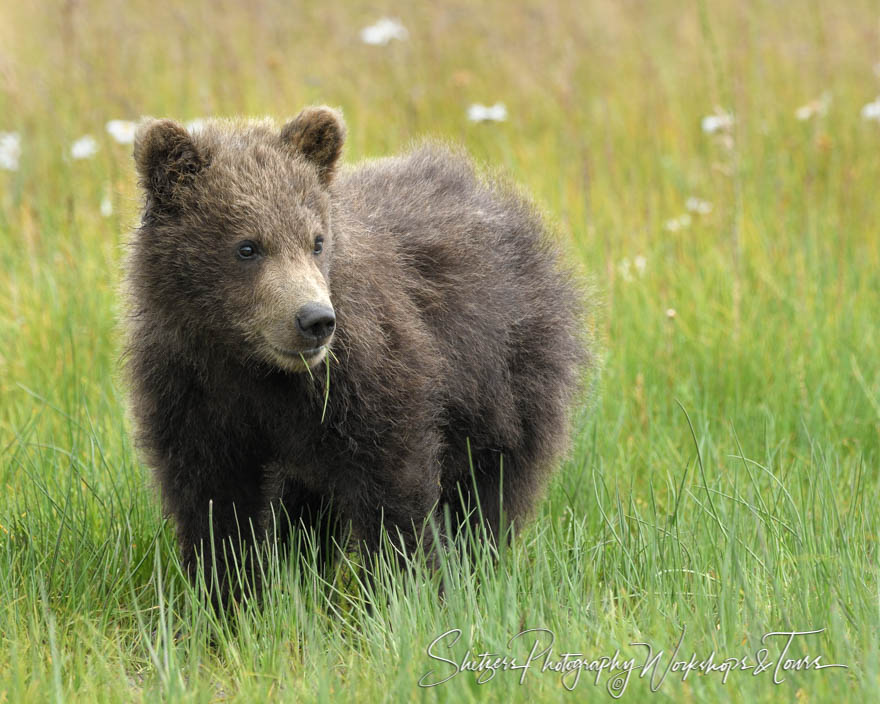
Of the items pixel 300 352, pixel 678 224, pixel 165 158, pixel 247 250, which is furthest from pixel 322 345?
pixel 678 224

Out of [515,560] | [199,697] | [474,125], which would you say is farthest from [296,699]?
[474,125]

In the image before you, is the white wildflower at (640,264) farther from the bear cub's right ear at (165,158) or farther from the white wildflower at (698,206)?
the bear cub's right ear at (165,158)

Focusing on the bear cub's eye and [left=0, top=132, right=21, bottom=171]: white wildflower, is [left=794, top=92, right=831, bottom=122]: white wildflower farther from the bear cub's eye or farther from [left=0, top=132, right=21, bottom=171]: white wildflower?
[left=0, top=132, right=21, bottom=171]: white wildflower

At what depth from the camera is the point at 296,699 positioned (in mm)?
3221

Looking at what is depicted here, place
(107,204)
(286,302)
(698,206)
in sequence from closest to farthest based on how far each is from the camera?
(286,302), (107,204), (698,206)

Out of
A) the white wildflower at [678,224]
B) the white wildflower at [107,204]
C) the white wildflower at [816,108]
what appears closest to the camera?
the white wildflower at [107,204]

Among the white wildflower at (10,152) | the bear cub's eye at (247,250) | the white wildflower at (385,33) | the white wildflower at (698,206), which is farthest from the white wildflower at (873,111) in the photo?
the white wildflower at (10,152)

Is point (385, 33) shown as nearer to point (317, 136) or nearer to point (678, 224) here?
point (678, 224)

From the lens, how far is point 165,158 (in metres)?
3.77

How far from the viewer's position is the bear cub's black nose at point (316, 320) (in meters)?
3.43

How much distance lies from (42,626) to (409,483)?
4.45 feet

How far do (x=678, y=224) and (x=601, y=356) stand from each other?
207cm

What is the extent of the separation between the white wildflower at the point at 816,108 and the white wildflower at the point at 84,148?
484cm

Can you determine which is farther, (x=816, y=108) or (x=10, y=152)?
(x=10, y=152)
